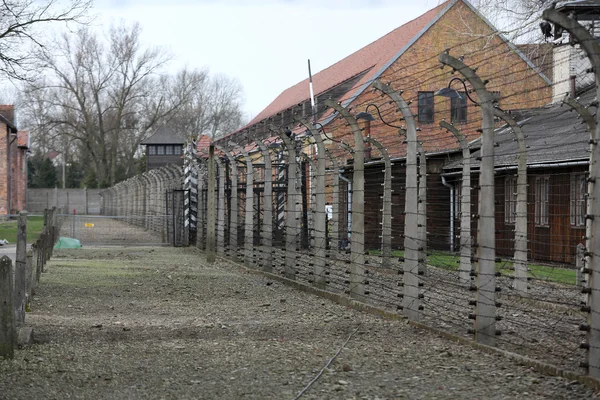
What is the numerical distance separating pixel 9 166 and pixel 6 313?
5593 centimetres

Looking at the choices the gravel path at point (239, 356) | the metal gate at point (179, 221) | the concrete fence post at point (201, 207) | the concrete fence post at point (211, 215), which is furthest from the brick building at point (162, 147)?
the gravel path at point (239, 356)

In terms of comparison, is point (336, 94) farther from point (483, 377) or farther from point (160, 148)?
point (160, 148)

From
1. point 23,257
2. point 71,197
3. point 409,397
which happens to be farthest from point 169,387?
point 71,197

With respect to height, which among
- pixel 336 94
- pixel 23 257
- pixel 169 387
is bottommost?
pixel 169 387

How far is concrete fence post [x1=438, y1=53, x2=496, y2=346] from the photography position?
8945 mm

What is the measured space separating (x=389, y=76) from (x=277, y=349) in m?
30.4

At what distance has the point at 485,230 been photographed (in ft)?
30.0

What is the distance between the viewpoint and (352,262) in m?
12.8

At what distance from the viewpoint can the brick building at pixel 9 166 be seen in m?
61.5

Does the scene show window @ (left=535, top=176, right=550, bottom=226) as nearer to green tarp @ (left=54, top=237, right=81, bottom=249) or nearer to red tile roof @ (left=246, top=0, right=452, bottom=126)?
red tile roof @ (left=246, top=0, right=452, bottom=126)

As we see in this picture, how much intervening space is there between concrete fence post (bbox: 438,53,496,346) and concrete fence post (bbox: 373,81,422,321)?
63.4 inches

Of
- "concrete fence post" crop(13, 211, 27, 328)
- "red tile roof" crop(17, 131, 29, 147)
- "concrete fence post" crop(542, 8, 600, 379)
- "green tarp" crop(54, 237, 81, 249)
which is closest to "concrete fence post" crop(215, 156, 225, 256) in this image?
"green tarp" crop(54, 237, 81, 249)

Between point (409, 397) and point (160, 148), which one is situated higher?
point (160, 148)

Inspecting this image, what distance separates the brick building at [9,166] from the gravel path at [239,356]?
46.4m
